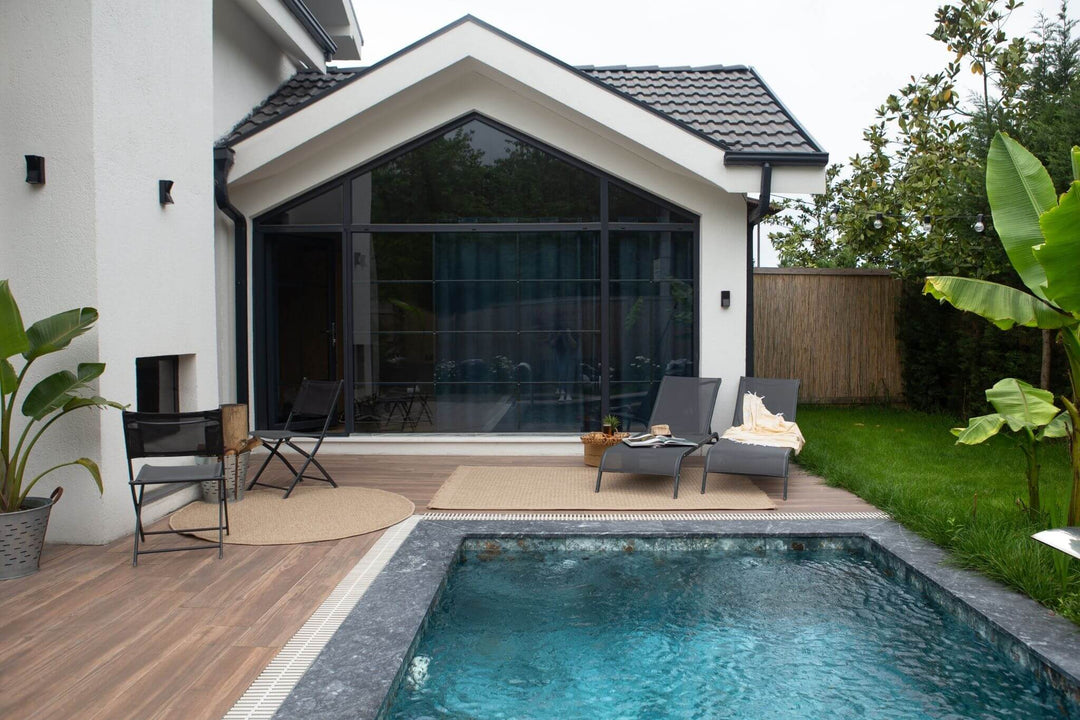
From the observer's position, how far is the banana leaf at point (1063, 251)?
14.3 feet

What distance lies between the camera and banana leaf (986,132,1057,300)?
205 inches

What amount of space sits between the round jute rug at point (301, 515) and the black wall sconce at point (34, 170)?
272cm

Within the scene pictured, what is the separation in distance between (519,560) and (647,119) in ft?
17.7

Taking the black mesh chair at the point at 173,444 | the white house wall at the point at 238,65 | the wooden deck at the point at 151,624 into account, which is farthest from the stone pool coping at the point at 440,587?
the white house wall at the point at 238,65

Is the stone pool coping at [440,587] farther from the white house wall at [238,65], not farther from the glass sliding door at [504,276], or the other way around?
the white house wall at [238,65]

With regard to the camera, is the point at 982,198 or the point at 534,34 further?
the point at 534,34

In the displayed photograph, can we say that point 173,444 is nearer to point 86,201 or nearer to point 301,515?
point 301,515

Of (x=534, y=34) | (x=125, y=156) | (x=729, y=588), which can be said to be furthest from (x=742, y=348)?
(x=534, y=34)

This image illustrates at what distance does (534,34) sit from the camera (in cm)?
3306

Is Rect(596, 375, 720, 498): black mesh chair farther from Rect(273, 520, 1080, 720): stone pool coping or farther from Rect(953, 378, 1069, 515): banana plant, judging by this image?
Rect(953, 378, 1069, 515): banana plant

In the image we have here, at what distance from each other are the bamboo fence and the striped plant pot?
10.5 metres

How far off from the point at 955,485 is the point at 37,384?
7468mm

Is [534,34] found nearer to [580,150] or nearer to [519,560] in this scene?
[580,150]

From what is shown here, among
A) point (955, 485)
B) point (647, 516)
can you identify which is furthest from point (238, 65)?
point (955, 485)
